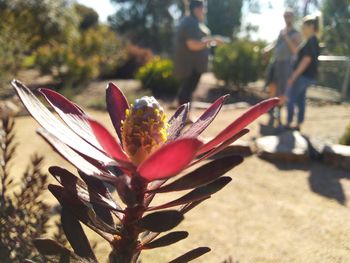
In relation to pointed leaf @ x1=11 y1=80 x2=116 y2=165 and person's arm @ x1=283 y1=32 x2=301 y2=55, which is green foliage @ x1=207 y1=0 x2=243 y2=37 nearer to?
person's arm @ x1=283 y1=32 x2=301 y2=55

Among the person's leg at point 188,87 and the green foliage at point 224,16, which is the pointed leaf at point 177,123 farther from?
the green foliage at point 224,16

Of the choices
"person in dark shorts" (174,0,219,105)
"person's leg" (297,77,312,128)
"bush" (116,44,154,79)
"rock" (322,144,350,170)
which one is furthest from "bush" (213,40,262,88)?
"rock" (322,144,350,170)

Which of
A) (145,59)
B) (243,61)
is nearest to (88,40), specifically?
(145,59)

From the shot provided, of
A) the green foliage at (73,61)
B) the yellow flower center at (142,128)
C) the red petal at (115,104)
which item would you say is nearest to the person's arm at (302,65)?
the red petal at (115,104)

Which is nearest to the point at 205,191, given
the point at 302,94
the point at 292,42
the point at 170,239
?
the point at 170,239

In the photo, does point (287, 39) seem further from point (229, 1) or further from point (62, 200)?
point (229, 1)

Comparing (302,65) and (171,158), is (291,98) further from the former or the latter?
(171,158)
